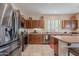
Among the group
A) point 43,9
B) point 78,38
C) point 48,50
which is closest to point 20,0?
point 43,9

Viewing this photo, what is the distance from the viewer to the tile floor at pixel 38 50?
56.5 inches

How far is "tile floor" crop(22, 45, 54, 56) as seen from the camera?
144 centimetres

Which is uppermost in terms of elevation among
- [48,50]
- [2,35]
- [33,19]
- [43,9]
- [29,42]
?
[43,9]

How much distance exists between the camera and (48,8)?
1521mm

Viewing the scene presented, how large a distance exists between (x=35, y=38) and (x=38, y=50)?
19cm

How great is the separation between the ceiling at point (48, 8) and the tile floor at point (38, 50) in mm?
487

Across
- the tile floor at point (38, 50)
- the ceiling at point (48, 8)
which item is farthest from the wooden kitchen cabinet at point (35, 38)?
the ceiling at point (48, 8)

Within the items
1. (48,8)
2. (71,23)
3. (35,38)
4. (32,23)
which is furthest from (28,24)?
(71,23)

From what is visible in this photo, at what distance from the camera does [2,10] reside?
1.31m

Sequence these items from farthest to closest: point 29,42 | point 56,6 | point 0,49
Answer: point 29,42, point 56,6, point 0,49

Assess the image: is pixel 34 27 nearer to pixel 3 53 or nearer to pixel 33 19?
pixel 33 19

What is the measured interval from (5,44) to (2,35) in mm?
120

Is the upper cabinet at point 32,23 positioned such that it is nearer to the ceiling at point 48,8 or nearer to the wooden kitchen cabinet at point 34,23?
the wooden kitchen cabinet at point 34,23

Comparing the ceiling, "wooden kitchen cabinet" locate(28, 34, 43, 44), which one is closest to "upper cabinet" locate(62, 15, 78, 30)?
the ceiling
